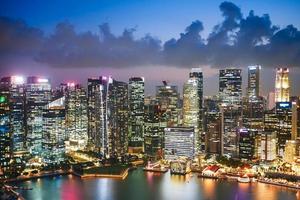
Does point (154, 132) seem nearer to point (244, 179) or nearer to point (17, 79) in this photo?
point (17, 79)

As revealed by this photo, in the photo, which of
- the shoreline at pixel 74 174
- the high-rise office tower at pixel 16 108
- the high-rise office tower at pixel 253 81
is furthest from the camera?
the high-rise office tower at pixel 253 81

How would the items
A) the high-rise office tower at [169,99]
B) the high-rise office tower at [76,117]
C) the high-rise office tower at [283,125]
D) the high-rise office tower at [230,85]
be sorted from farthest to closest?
the high-rise office tower at [230,85] → the high-rise office tower at [169,99] → the high-rise office tower at [76,117] → the high-rise office tower at [283,125]

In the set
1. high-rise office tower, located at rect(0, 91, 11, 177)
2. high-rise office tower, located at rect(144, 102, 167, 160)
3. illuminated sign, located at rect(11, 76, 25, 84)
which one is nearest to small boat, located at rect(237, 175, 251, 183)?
high-rise office tower, located at rect(144, 102, 167, 160)

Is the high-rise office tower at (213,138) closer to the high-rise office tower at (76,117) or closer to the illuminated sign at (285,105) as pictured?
the illuminated sign at (285,105)

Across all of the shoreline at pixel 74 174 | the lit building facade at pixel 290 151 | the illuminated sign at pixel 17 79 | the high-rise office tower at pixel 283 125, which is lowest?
the shoreline at pixel 74 174

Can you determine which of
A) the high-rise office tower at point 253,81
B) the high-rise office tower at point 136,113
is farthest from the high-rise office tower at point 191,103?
the high-rise office tower at point 253,81

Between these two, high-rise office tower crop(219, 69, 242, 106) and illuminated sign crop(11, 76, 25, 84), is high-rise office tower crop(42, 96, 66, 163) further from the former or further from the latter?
high-rise office tower crop(219, 69, 242, 106)

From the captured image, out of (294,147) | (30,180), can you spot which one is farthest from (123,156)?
(294,147)

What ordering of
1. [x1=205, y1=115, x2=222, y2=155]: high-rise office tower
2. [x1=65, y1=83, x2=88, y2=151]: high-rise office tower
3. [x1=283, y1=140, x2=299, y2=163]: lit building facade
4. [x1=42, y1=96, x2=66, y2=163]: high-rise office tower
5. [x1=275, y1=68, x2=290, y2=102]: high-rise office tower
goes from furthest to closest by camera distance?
[x1=275, y1=68, x2=290, y2=102]: high-rise office tower, [x1=65, y1=83, x2=88, y2=151]: high-rise office tower, [x1=205, y1=115, x2=222, y2=155]: high-rise office tower, [x1=42, y1=96, x2=66, y2=163]: high-rise office tower, [x1=283, y1=140, x2=299, y2=163]: lit building facade
